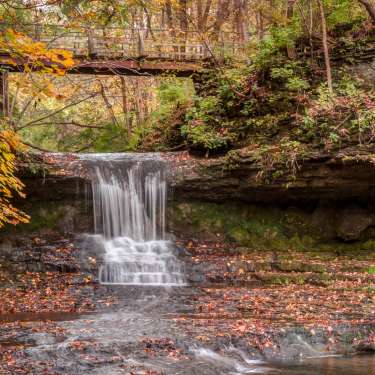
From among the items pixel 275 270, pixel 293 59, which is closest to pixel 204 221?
pixel 275 270

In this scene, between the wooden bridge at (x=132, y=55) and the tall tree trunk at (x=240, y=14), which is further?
the tall tree trunk at (x=240, y=14)

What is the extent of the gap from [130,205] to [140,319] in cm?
628

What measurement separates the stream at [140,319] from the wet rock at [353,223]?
471 centimetres

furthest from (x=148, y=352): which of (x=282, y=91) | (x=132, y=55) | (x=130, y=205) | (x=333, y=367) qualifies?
(x=132, y=55)

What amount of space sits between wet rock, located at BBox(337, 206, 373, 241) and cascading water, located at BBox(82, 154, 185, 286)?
4.83 m

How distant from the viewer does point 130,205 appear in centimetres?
1562

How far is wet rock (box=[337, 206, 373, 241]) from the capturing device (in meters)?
15.4

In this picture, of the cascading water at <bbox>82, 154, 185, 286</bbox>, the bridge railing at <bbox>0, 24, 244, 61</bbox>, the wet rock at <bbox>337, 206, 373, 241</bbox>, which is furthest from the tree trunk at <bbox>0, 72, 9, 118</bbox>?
the wet rock at <bbox>337, 206, 373, 241</bbox>

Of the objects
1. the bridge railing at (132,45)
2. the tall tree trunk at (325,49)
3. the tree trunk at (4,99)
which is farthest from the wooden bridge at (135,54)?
the tall tree trunk at (325,49)

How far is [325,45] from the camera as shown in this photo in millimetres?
16109

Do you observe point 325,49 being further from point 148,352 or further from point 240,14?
point 148,352

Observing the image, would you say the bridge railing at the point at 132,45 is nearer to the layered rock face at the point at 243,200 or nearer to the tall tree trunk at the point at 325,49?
the tall tree trunk at the point at 325,49

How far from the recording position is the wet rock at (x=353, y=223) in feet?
50.4

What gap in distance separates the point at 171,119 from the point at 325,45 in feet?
20.5
